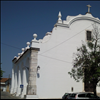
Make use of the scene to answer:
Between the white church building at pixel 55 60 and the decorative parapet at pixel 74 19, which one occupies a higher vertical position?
the decorative parapet at pixel 74 19

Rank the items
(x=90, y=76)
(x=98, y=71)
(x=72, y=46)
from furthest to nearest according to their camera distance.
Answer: (x=72, y=46) < (x=90, y=76) < (x=98, y=71)

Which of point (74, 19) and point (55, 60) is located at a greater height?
point (74, 19)

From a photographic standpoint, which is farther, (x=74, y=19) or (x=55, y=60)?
(x=74, y=19)

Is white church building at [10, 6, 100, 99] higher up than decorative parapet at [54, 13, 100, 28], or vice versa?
decorative parapet at [54, 13, 100, 28]

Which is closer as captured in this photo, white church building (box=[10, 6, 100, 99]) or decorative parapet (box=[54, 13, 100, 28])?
white church building (box=[10, 6, 100, 99])

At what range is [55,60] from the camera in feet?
58.3

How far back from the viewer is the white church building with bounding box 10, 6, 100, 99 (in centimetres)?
1645

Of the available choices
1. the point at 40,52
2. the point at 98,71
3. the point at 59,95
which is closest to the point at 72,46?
the point at 40,52

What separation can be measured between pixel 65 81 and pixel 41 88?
2.83 meters

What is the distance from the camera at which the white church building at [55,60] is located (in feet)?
54.0

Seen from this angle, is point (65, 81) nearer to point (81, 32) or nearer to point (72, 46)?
point (72, 46)

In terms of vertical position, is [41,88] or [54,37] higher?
[54,37]

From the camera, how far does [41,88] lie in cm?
1650

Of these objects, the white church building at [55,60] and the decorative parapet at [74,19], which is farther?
the decorative parapet at [74,19]
